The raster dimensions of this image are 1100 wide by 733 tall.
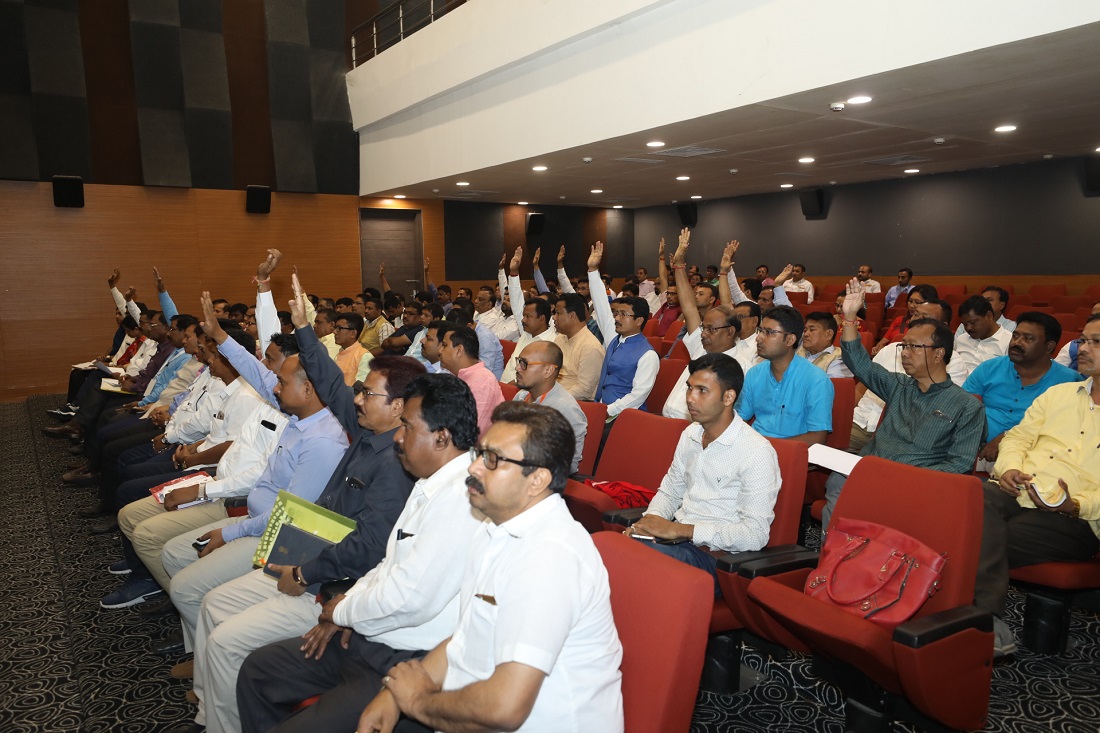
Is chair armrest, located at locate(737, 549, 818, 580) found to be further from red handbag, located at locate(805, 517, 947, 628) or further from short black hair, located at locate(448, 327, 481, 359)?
short black hair, located at locate(448, 327, 481, 359)

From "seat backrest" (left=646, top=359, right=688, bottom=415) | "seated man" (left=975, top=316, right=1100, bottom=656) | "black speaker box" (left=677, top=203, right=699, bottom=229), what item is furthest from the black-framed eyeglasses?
"black speaker box" (left=677, top=203, right=699, bottom=229)

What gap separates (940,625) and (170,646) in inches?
118

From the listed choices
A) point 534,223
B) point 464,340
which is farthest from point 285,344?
point 534,223

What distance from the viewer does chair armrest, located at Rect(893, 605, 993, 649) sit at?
1873mm

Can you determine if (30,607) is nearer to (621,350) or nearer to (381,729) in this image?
(381,729)

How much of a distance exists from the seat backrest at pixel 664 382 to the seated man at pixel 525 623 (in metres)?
3.28

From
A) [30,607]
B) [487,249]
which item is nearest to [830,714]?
[30,607]

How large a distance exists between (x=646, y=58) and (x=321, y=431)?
17.5 ft

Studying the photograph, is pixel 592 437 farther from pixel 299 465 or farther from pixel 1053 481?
pixel 1053 481

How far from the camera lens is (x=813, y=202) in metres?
13.7

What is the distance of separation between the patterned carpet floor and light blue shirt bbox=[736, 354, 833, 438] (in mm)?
1116

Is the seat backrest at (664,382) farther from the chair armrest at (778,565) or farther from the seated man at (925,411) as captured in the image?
the chair armrest at (778,565)

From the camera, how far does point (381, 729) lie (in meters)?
1.71

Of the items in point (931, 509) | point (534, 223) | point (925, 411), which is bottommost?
point (931, 509)
